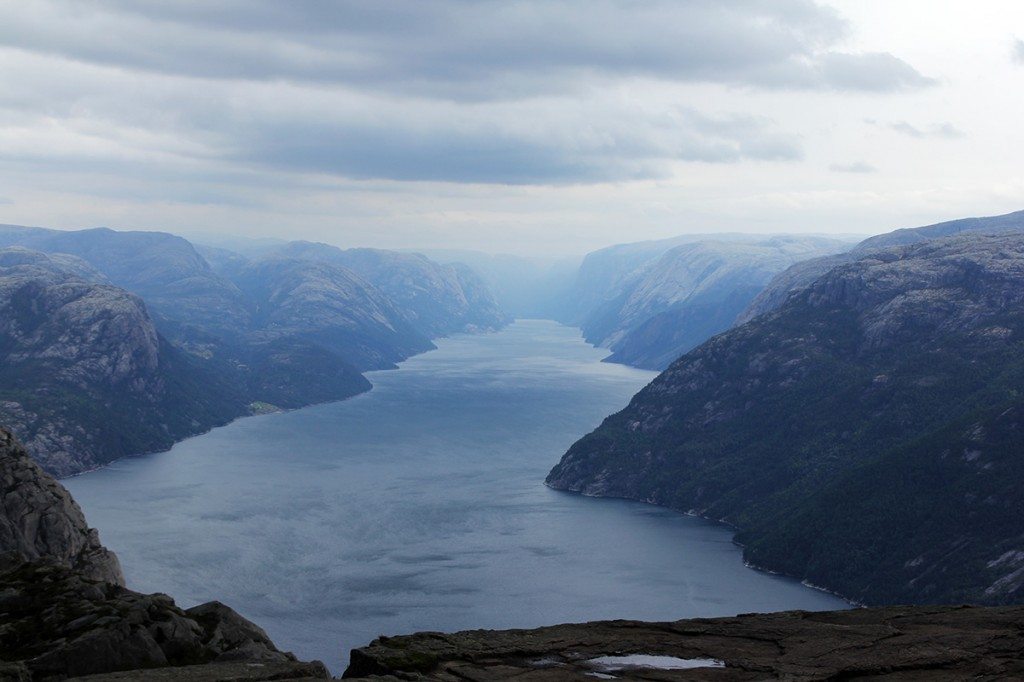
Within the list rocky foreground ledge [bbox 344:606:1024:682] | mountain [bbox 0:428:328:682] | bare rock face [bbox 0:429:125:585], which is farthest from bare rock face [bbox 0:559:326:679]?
bare rock face [bbox 0:429:125:585]

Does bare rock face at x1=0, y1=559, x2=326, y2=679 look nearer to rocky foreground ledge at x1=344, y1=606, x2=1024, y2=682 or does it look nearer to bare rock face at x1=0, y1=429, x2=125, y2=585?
rocky foreground ledge at x1=344, y1=606, x2=1024, y2=682

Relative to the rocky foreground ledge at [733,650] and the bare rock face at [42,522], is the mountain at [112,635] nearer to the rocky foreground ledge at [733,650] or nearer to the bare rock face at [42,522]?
the rocky foreground ledge at [733,650]

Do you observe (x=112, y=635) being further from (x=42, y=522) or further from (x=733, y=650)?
(x=42, y=522)

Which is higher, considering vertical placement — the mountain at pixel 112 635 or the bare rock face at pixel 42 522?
the mountain at pixel 112 635

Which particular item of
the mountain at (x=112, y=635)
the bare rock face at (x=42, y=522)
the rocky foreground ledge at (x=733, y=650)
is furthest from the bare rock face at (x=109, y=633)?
the bare rock face at (x=42, y=522)

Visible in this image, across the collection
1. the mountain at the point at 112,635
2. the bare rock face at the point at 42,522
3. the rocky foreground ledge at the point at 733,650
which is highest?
the rocky foreground ledge at the point at 733,650

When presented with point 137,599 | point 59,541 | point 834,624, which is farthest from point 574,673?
point 59,541

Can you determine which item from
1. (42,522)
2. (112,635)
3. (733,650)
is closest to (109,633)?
(112,635)

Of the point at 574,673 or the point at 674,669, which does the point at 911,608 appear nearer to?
the point at 674,669
